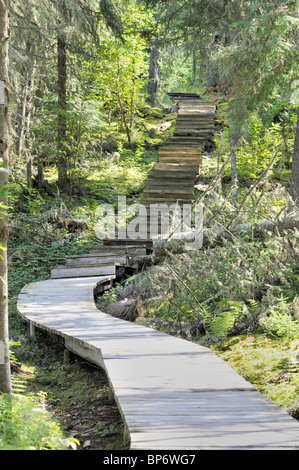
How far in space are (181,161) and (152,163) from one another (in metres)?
2.57

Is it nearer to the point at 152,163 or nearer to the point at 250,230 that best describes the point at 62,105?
the point at 152,163

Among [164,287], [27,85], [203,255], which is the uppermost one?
[27,85]

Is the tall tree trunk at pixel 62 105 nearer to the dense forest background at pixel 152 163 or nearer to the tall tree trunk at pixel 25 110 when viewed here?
the dense forest background at pixel 152 163

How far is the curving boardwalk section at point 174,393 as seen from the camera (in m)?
3.54

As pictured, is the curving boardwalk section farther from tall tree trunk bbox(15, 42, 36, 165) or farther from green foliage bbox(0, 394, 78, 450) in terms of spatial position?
tall tree trunk bbox(15, 42, 36, 165)

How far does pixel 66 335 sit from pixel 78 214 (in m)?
8.13

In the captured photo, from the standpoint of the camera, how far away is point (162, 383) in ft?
15.4

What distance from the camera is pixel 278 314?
6.16 meters

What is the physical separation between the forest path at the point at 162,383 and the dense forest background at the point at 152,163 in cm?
50

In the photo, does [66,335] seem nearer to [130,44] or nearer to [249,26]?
[249,26]

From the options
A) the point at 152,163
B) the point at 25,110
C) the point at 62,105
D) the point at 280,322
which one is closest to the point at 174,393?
the point at 280,322

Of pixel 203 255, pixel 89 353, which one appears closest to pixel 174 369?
pixel 89 353

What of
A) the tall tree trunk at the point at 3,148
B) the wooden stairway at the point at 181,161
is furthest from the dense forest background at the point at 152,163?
the wooden stairway at the point at 181,161

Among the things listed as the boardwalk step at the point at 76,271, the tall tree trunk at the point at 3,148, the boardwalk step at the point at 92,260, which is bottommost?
the boardwalk step at the point at 76,271
